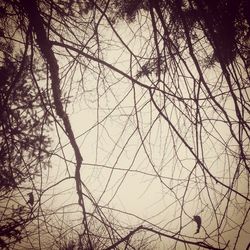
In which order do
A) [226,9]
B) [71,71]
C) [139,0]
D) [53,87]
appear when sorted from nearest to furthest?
[53,87] → [71,71] → [226,9] → [139,0]

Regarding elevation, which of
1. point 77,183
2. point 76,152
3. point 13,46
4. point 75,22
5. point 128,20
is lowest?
point 77,183

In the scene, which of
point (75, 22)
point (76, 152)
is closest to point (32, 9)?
point (75, 22)

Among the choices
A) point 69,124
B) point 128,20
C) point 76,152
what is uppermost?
point 128,20

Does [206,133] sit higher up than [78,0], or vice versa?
[78,0]

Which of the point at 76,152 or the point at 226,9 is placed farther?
the point at 226,9

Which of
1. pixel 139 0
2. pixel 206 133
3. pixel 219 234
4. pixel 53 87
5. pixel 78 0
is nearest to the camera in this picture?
pixel 219 234

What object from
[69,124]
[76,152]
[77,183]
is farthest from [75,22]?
[77,183]

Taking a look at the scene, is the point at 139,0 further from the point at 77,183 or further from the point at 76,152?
the point at 77,183

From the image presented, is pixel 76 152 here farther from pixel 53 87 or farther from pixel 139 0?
pixel 139 0

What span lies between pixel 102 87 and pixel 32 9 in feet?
2.91

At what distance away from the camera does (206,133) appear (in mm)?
2229

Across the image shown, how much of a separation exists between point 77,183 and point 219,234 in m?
1.04

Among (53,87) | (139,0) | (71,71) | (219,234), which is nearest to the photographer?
(219,234)

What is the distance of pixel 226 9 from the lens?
2826mm
